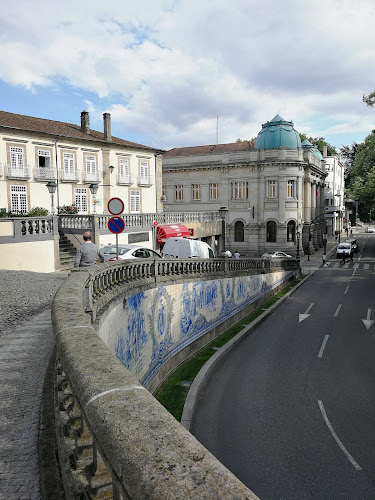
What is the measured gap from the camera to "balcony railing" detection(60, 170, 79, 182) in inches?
1264

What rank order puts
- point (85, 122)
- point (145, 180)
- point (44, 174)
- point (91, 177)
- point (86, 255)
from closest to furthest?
point (86, 255) < point (44, 174) < point (91, 177) < point (85, 122) < point (145, 180)

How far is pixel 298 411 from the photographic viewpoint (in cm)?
1164

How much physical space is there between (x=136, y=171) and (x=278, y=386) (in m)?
28.9

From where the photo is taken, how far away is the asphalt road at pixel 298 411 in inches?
339

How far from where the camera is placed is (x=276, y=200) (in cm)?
5141

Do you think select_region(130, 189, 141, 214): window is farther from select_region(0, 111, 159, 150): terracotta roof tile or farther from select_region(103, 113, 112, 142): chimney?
select_region(103, 113, 112, 142): chimney

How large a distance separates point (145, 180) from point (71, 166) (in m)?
8.03

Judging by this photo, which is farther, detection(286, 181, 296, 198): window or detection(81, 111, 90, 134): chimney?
detection(286, 181, 296, 198): window

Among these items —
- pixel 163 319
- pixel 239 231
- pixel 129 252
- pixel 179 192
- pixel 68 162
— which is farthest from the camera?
pixel 179 192

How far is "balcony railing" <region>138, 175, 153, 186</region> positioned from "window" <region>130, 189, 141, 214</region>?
97cm

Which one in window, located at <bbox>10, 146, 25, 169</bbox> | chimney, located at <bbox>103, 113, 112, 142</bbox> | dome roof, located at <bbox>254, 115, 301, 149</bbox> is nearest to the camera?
window, located at <bbox>10, 146, 25, 169</bbox>

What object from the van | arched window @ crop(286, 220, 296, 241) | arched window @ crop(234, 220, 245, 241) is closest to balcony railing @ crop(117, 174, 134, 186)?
the van

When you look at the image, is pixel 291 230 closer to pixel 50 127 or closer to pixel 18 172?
pixel 50 127

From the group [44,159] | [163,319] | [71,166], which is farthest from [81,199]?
[163,319]
